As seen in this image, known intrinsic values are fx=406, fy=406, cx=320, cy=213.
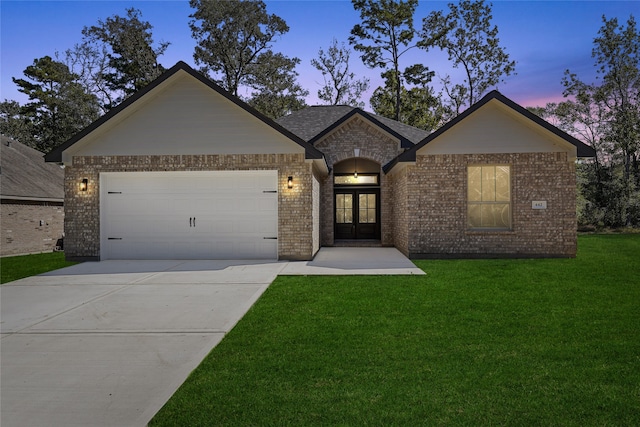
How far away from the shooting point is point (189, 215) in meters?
11.8

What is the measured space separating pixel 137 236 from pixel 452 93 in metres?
27.1

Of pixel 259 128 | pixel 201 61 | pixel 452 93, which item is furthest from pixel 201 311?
pixel 452 93

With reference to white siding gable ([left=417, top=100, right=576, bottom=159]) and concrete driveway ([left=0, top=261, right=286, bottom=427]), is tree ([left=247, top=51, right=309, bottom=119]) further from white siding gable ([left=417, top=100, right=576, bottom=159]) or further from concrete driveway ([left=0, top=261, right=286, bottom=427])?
concrete driveway ([left=0, top=261, right=286, bottom=427])

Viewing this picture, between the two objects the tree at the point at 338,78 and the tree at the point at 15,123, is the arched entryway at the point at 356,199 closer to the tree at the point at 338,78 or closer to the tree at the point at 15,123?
the tree at the point at 338,78

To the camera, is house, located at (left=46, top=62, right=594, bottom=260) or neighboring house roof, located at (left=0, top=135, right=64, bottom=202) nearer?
house, located at (left=46, top=62, right=594, bottom=260)

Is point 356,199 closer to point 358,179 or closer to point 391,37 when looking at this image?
point 358,179

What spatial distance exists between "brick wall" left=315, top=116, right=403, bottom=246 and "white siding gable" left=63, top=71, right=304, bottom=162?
→ 4697 millimetres

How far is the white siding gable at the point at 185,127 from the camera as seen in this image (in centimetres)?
1143

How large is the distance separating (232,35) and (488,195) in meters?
23.9

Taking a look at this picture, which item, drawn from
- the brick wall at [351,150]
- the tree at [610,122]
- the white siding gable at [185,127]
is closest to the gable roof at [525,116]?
the white siding gable at [185,127]

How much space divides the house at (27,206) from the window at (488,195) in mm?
15955

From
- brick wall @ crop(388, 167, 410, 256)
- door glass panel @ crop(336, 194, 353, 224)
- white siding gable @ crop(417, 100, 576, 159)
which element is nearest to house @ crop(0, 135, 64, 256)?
door glass panel @ crop(336, 194, 353, 224)

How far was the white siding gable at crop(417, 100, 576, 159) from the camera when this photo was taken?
37.8 feet

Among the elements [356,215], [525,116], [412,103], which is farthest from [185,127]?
[412,103]
